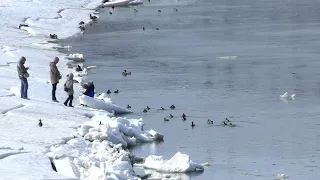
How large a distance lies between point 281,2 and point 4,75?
40.1 meters

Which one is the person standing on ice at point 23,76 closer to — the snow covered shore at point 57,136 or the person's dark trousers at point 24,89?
the person's dark trousers at point 24,89

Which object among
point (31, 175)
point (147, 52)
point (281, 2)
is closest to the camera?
point (31, 175)

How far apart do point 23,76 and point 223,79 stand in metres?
10.4

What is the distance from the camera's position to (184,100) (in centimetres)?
3150

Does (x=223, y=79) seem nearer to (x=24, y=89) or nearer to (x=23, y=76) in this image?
(x=24, y=89)

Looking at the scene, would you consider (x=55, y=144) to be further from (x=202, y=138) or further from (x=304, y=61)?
(x=304, y=61)

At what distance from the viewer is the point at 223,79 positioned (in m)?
35.8

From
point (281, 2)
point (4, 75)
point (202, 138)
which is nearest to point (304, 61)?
point (4, 75)

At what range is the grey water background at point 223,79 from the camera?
76.7 feet

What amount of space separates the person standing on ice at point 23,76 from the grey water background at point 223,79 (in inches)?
Result: 139

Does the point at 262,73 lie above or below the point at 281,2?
below

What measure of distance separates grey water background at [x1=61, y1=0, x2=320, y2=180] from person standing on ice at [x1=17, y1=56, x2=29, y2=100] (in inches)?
139

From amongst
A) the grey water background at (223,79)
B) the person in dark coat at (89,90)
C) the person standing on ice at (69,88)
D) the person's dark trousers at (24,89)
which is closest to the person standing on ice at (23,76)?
the person's dark trousers at (24,89)

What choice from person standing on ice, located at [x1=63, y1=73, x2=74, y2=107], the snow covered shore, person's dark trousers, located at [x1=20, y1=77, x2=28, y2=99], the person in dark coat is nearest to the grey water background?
the snow covered shore
